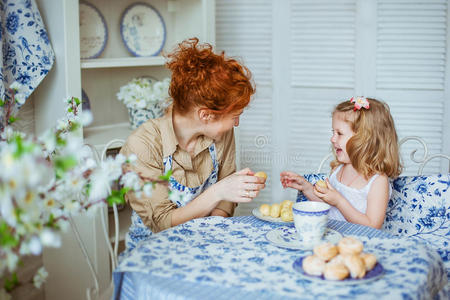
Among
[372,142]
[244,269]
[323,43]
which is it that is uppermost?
[323,43]

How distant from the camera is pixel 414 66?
300cm

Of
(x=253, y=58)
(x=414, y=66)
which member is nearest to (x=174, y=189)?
(x=253, y=58)

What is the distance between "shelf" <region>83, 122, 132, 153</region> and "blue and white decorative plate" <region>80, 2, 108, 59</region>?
0.36 m

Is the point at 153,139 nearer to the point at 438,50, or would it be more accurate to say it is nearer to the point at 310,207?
the point at 310,207

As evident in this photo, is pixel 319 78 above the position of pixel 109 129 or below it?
above

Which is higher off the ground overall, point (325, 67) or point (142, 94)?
point (325, 67)

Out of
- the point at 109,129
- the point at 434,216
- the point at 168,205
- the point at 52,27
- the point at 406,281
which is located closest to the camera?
the point at 406,281

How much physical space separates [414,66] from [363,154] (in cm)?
120

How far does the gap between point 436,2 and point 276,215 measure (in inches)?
71.8

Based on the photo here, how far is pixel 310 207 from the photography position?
1524mm

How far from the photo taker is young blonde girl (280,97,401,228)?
78.7 inches

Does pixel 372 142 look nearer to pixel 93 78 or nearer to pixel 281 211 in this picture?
pixel 281 211

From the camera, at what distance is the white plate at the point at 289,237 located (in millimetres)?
1432

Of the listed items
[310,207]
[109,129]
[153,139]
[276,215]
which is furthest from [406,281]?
[109,129]
